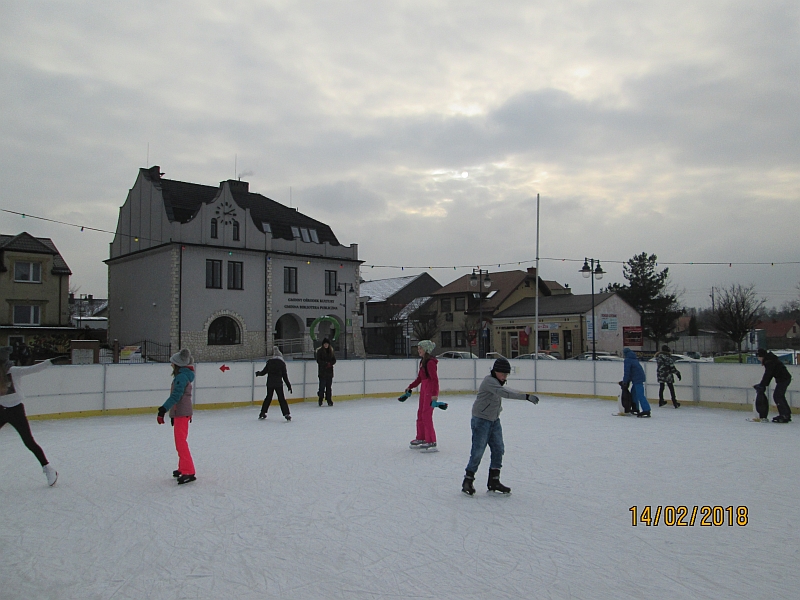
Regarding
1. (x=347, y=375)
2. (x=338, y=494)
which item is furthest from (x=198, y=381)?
(x=338, y=494)

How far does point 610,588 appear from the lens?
4.32m

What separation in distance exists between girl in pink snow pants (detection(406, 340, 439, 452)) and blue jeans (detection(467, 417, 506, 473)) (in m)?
2.53

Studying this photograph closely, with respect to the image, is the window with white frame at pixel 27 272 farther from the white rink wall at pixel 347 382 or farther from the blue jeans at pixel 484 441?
the blue jeans at pixel 484 441

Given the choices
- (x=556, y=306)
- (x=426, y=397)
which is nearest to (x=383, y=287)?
(x=556, y=306)

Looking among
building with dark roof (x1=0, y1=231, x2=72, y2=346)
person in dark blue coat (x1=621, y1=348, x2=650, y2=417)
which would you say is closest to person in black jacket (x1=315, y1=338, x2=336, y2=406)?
person in dark blue coat (x1=621, y1=348, x2=650, y2=417)

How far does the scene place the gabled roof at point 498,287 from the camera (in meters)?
47.9

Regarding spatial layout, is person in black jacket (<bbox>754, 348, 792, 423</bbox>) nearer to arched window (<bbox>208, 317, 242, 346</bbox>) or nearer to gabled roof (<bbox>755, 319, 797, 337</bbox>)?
arched window (<bbox>208, 317, 242, 346</bbox>)

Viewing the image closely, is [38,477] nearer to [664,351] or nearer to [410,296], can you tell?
[664,351]

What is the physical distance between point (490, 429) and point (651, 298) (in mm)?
51035

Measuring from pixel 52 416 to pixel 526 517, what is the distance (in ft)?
37.6

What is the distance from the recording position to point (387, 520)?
19.5 feet

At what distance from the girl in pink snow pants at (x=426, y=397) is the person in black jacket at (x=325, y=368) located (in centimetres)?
692

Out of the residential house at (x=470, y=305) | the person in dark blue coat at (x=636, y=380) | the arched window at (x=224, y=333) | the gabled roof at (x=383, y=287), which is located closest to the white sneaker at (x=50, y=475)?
the person in dark blue coat at (x=636, y=380)

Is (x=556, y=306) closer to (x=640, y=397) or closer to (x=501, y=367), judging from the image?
(x=640, y=397)
